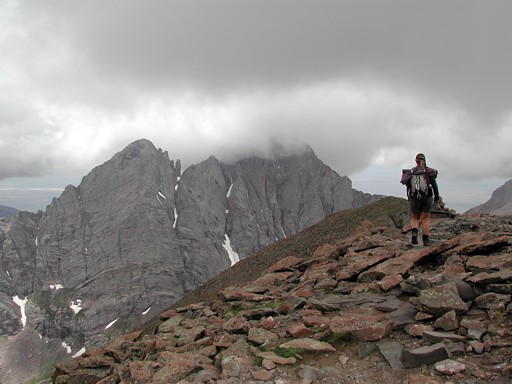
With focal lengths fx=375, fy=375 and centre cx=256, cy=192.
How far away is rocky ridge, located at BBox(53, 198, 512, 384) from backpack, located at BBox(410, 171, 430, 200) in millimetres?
2846

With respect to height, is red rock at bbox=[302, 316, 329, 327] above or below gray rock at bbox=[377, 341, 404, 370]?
above

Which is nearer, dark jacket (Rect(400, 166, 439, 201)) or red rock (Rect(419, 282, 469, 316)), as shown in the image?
red rock (Rect(419, 282, 469, 316))

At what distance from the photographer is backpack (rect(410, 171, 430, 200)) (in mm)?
17344

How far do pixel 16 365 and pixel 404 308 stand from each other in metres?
240

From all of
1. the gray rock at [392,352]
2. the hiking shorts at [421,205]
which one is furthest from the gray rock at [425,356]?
the hiking shorts at [421,205]

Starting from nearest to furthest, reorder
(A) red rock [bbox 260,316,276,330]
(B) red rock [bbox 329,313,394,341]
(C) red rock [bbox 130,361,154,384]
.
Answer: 1. (B) red rock [bbox 329,313,394,341]
2. (C) red rock [bbox 130,361,154,384]
3. (A) red rock [bbox 260,316,276,330]

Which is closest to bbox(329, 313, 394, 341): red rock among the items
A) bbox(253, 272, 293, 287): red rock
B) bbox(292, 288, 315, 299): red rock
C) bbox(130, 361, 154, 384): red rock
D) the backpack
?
bbox(292, 288, 315, 299): red rock

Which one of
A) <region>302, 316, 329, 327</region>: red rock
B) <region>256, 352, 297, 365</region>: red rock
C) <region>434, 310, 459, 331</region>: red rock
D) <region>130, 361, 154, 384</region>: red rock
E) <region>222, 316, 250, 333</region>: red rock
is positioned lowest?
<region>130, 361, 154, 384</region>: red rock

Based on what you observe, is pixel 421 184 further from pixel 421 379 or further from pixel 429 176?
pixel 421 379

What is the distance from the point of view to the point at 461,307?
955 centimetres

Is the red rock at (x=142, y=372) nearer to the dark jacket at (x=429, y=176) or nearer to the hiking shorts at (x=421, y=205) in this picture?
the dark jacket at (x=429, y=176)

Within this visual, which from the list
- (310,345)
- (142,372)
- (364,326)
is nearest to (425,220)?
(364,326)

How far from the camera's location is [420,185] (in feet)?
56.9

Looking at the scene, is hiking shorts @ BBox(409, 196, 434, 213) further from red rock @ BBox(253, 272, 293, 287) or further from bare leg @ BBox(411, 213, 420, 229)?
red rock @ BBox(253, 272, 293, 287)
